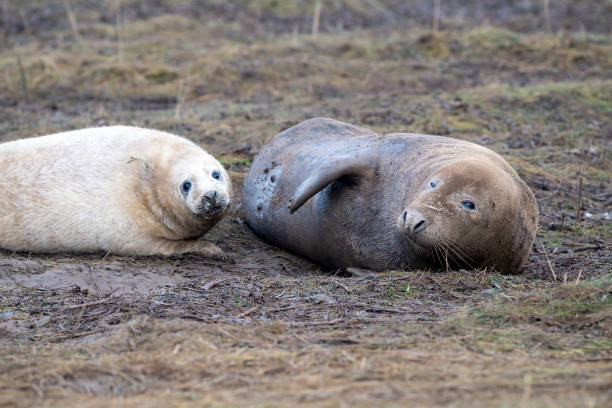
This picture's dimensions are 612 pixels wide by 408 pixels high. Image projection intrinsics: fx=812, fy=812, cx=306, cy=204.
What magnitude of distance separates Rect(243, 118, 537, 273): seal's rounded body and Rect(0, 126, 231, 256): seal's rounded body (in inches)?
23.5

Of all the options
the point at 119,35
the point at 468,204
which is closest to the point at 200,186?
the point at 468,204

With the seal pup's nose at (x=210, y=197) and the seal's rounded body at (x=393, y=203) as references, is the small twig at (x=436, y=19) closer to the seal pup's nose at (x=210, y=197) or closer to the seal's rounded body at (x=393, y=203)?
the seal's rounded body at (x=393, y=203)

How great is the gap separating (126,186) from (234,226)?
1.25m

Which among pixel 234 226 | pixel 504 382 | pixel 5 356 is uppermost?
pixel 504 382

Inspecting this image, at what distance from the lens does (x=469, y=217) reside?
5164 millimetres

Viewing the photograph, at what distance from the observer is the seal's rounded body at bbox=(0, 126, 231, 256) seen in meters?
6.00

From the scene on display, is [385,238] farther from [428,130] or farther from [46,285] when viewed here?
[428,130]

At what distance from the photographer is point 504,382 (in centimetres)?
302

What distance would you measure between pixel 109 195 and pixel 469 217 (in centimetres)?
268

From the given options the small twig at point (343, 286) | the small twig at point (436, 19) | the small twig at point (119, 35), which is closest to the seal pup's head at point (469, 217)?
the small twig at point (343, 286)

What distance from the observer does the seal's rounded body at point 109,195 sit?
19.7 feet

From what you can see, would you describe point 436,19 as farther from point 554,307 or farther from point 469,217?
point 554,307

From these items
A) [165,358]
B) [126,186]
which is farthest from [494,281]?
[126,186]

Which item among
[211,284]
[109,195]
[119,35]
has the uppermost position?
[119,35]
